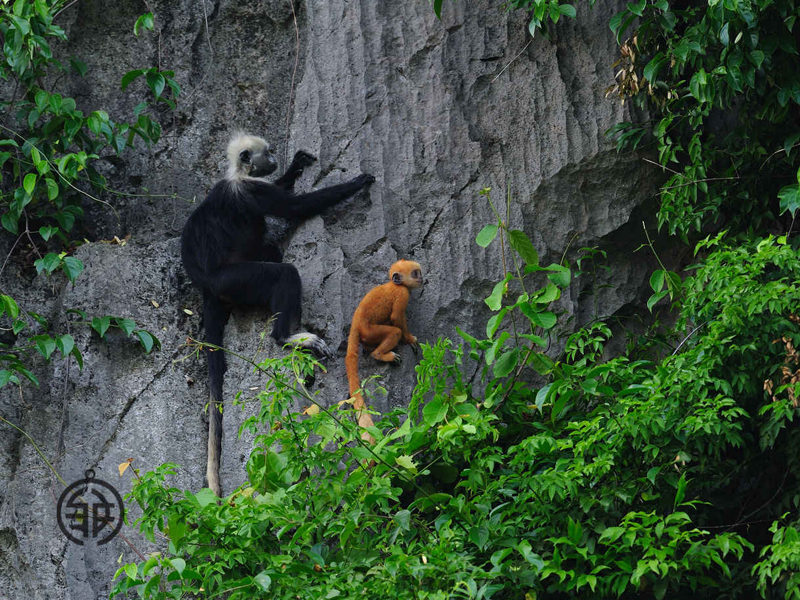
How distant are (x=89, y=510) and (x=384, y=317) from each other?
221cm

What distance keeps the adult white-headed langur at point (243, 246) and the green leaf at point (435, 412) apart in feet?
3.41

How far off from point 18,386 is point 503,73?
11.9 feet

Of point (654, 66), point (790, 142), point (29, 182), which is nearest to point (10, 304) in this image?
point (29, 182)

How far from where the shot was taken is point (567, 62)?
598 cm

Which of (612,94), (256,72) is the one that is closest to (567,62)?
(612,94)

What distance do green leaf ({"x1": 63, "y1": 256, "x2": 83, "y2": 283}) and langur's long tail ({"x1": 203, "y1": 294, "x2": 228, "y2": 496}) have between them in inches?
29.6

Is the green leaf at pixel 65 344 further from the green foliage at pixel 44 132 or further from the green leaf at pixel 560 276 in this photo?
the green leaf at pixel 560 276

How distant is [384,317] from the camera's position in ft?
17.2

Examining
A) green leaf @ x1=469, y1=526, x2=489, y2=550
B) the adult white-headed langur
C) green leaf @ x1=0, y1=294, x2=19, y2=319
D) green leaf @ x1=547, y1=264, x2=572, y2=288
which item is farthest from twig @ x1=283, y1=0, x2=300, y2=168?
green leaf @ x1=469, y1=526, x2=489, y2=550

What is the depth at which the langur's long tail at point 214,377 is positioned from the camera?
555 centimetres

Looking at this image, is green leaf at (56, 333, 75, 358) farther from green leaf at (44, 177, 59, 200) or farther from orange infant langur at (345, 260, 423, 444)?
orange infant langur at (345, 260, 423, 444)

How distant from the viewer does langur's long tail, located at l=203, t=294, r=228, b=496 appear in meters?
5.55

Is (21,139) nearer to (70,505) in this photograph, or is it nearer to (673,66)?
(70,505)

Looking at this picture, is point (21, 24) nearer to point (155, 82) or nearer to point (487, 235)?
point (155, 82)
